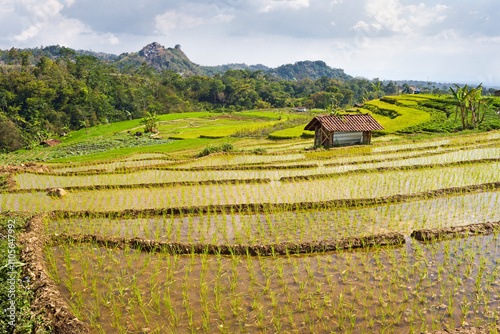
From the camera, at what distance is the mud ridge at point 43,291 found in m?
3.71

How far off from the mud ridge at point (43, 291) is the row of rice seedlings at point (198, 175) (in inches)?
194

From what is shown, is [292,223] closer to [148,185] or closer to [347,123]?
[148,185]

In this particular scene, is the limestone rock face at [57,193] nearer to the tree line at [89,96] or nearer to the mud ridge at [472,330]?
the mud ridge at [472,330]

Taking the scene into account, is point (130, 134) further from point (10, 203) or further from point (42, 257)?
point (42, 257)

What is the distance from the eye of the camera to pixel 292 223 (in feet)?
22.2

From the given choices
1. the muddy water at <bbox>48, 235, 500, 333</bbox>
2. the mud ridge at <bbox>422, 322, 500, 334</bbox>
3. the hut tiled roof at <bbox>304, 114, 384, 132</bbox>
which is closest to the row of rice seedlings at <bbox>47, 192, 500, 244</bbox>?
the muddy water at <bbox>48, 235, 500, 333</bbox>

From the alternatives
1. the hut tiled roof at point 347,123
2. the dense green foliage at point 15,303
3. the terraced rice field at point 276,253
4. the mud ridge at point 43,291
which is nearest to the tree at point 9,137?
the terraced rice field at point 276,253

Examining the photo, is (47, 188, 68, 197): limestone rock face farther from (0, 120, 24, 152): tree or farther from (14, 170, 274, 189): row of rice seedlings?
(0, 120, 24, 152): tree

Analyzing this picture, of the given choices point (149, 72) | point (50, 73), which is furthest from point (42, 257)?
point (149, 72)

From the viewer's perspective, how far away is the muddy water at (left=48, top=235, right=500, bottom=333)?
3.86 m

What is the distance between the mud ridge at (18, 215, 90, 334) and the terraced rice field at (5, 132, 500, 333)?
151 mm

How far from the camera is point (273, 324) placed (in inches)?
151

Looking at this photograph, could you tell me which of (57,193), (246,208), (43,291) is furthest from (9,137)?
(43,291)

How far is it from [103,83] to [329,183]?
52.9 m
